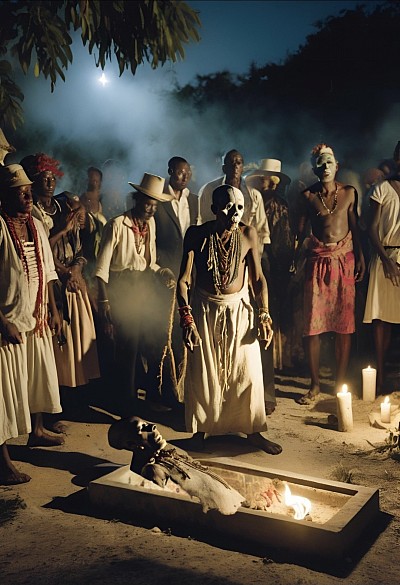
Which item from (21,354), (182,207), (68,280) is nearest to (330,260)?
(182,207)

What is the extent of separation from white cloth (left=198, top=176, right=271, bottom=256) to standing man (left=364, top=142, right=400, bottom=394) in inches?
43.3

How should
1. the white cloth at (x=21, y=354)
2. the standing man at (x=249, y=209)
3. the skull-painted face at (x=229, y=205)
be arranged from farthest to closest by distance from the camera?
the standing man at (x=249, y=209) → the skull-painted face at (x=229, y=205) → the white cloth at (x=21, y=354)

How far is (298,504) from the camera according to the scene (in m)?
4.38

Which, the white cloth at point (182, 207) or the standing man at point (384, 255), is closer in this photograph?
the white cloth at point (182, 207)

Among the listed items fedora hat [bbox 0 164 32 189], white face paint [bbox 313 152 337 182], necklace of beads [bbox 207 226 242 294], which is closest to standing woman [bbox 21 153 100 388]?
fedora hat [bbox 0 164 32 189]

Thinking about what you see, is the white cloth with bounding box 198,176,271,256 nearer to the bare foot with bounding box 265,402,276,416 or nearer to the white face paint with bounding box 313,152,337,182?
the white face paint with bounding box 313,152,337,182

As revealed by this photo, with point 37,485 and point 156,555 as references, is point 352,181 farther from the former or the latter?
point 156,555

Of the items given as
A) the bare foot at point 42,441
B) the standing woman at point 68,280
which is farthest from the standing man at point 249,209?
the bare foot at point 42,441

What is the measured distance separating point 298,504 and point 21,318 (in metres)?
2.37

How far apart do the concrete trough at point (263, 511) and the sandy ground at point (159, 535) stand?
5cm

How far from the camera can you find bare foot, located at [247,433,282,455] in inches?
232

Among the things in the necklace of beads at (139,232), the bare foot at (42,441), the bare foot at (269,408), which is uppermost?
the necklace of beads at (139,232)

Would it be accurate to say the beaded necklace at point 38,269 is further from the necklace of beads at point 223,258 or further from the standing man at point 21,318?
the necklace of beads at point 223,258

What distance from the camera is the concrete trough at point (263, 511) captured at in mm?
3945
